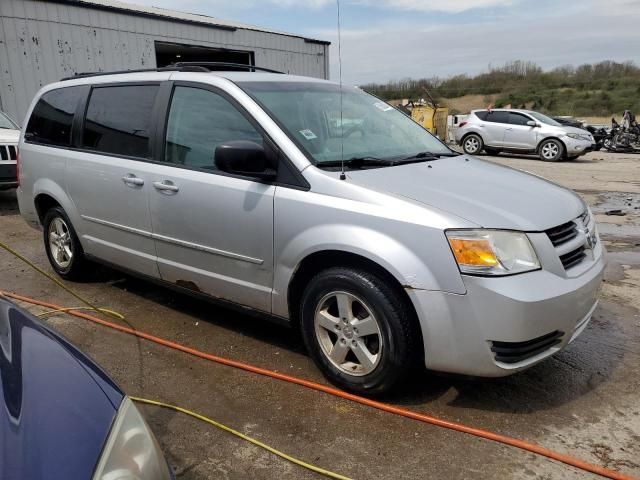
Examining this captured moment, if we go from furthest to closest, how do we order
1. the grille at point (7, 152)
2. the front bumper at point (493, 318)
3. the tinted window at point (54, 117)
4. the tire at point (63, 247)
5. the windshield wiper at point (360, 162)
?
1. the grille at point (7, 152)
2. the tire at point (63, 247)
3. the tinted window at point (54, 117)
4. the windshield wiper at point (360, 162)
5. the front bumper at point (493, 318)

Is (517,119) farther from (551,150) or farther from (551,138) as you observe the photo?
(551,150)

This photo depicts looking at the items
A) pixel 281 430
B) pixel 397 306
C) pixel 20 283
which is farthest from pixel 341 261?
pixel 20 283

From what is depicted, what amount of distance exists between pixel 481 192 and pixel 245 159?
1310mm

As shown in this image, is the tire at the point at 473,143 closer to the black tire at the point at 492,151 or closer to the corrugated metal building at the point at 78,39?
the black tire at the point at 492,151

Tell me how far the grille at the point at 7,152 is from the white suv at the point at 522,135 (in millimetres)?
12715

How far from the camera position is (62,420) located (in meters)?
1.44

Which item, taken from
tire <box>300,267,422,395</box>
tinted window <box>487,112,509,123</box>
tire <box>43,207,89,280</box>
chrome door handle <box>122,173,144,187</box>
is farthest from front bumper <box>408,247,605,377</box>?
tinted window <box>487,112,509,123</box>

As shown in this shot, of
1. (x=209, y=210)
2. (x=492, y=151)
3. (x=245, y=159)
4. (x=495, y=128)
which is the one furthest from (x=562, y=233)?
(x=492, y=151)

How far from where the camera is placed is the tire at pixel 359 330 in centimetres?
273

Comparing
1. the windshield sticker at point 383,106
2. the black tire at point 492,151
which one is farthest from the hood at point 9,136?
the black tire at point 492,151

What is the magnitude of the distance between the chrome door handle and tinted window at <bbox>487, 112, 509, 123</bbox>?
1569 centimetres

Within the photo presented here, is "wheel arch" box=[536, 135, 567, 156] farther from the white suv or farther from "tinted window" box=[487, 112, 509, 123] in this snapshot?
"tinted window" box=[487, 112, 509, 123]

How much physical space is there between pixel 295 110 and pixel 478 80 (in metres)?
49.3

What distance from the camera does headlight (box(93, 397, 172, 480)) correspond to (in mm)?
1383
